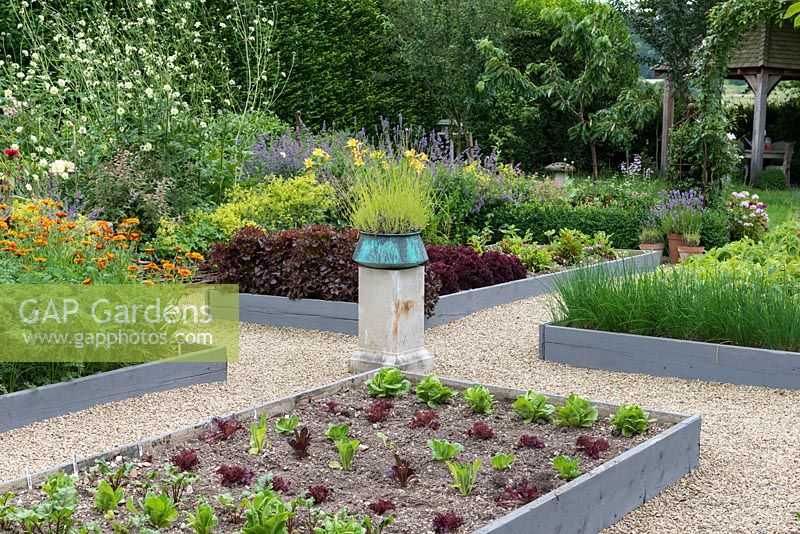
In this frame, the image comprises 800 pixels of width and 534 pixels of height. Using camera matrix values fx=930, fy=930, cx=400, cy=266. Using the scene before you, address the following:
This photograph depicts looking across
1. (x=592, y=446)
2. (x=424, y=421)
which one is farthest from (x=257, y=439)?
→ (x=592, y=446)

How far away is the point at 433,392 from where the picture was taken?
455 cm

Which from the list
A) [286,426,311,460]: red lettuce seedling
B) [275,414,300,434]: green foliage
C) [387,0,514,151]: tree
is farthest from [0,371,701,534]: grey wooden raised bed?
[387,0,514,151]: tree

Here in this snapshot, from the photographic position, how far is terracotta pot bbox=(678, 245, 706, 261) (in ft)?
32.0

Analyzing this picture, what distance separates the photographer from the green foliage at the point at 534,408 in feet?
13.9

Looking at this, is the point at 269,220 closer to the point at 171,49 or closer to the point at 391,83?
the point at 171,49

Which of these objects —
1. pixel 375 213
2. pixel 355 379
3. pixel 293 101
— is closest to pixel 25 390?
pixel 355 379

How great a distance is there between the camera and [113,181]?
8.65 meters

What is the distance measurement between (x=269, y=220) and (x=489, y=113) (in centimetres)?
895

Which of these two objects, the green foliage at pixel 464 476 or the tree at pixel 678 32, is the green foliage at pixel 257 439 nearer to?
the green foliage at pixel 464 476

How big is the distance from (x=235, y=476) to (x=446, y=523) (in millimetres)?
889

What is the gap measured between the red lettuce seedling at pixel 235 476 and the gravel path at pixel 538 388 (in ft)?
3.50

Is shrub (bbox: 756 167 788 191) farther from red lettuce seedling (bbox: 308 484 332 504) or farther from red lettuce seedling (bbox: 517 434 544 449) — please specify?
red lettuce seedling (bbox: 308 484 332 504)

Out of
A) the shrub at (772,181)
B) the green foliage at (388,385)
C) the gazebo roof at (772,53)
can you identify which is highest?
the gazebo roof at (772,53)

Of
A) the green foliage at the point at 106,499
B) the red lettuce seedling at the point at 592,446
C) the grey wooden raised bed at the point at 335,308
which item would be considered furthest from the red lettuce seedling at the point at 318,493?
the grey wooden raised bed at the point at 335,308
